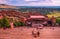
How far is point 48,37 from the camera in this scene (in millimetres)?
1234

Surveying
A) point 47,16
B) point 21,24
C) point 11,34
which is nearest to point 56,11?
point 47,16

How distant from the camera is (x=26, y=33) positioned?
123 centimetres

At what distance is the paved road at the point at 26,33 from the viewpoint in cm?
121

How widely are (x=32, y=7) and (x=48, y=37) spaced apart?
0.35 m

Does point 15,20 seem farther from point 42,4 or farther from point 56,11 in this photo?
point 56,11

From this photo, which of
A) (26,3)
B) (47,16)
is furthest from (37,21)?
(26,3)

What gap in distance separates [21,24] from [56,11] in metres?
0.39

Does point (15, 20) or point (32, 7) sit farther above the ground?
point (32, 7)

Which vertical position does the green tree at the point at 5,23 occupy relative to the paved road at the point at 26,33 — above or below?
above

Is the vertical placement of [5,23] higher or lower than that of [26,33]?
higher

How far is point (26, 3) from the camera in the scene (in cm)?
126

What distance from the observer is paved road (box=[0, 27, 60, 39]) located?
1.21 metres

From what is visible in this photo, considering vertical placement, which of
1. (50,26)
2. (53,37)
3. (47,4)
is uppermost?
(47,4)

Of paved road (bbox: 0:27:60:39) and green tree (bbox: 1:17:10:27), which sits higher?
green tree (bbox: 1:17:10:27)
